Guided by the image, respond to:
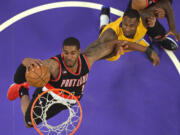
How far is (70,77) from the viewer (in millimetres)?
3896

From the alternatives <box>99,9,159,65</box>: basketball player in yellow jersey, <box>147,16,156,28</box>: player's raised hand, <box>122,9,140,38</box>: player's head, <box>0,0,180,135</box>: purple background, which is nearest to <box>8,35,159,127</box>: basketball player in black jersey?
<box>99,9,159,65</box>: basketball player in yellow jersey

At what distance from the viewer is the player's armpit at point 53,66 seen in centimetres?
375

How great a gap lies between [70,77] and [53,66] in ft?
0.97

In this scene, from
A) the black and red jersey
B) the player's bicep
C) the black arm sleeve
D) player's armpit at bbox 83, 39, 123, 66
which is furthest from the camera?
the player's bicep

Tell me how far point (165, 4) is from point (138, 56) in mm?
1077

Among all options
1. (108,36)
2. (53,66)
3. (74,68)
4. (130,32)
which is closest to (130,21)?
(130,32)

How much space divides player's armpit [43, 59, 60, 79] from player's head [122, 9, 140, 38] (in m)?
1.43

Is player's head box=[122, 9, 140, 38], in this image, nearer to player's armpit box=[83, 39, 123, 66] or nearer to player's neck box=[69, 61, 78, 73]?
player's armpit box=[83, 39, 123, 66]

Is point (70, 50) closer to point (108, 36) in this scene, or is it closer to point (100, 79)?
point (108, 36)

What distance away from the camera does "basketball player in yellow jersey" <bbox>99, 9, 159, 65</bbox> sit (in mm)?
4496

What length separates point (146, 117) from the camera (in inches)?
195

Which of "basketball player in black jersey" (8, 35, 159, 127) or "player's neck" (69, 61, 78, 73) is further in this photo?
"player's neck" (69, 61, 78, 73)

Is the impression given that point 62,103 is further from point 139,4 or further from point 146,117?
point 139,4

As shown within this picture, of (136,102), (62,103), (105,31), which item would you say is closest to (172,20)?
(105,31)
